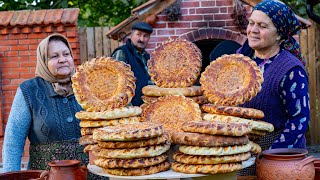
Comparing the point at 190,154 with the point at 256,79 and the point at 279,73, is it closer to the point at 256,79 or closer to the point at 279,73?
the point at 256,79

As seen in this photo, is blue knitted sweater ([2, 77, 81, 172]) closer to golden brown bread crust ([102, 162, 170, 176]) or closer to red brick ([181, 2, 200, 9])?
golden brown bread crust ([102, 162, 170, 176])

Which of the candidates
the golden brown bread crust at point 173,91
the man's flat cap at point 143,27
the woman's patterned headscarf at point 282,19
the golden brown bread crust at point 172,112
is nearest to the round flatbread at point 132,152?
the golden brown bread crust at point 172,112

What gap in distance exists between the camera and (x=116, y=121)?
2.80 m

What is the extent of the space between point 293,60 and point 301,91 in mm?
213

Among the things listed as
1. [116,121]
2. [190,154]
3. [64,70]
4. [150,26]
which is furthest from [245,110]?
[150,26]

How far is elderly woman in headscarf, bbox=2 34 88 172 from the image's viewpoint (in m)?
3.42

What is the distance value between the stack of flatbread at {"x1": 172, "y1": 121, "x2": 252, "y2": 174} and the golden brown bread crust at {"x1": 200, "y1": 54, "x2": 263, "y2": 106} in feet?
1.03

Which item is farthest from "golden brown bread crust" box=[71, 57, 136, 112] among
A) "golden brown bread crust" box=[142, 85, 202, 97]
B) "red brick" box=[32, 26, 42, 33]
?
"red brick" box=[32, 26, 42, 33]

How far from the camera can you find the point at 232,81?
3.00m

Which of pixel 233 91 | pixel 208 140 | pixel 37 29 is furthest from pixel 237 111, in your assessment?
pixel 37 29

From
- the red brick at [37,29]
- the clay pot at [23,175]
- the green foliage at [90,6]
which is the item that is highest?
the green foliage at [90,6]

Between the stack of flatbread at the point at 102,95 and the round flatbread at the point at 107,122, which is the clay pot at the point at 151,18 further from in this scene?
the round flatbread at the point at 107,122

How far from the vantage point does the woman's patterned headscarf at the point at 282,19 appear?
3.15m

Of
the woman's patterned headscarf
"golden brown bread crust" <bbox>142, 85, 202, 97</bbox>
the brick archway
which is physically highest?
the brick archway
